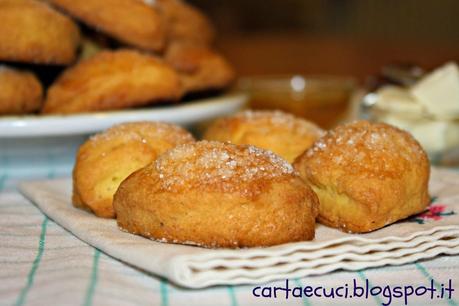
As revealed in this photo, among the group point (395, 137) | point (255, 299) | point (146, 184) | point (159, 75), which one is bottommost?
point (255, 299)

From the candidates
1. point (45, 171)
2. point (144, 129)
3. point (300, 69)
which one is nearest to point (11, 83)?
point (45, 171)

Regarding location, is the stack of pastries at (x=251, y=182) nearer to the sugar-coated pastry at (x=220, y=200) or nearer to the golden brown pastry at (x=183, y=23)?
the sugar-coated pastry at (x=220, y=200)

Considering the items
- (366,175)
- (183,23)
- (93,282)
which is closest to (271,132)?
(366,175)

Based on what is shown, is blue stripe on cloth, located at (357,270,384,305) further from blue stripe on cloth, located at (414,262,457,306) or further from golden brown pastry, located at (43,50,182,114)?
golden brown pastry, located at (43,50,182,114)

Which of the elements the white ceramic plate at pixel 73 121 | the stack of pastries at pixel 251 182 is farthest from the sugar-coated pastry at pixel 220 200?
the white ceramic plate at pixel 73 121

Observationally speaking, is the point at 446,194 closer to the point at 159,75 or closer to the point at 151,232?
the point at 151,232

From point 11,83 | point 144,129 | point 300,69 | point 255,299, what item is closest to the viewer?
point 255,299

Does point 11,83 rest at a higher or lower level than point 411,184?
A: higher
